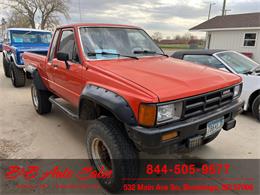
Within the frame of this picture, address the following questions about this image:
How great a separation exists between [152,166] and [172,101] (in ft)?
4.60

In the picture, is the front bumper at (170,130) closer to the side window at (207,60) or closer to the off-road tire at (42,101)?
the side window at (207,60)

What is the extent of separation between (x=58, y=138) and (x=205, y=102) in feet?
8.80

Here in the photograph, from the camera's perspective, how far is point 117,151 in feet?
7.36

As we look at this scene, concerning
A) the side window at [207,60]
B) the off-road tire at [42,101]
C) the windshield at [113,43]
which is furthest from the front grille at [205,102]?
the off-road tire at [42,101]

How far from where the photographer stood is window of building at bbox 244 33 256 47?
52.3ft

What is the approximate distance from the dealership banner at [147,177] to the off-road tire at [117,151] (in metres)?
0.05

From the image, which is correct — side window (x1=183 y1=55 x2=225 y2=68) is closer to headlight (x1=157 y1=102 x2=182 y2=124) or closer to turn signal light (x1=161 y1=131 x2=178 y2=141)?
headlight (x1=157 y1=102 x2=182 y2=124)

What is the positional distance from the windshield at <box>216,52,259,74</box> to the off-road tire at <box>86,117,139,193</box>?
148 inches

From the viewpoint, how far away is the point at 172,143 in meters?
A: 2.10

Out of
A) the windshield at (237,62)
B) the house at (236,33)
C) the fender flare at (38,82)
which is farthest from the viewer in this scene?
the house at (236,33)

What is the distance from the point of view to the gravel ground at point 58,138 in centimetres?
338

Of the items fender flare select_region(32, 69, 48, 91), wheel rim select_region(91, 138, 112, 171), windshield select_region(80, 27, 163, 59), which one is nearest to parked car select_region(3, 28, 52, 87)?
fender flare select_region(32, 69, 48, 91)

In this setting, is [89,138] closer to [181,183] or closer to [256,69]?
[181,183]

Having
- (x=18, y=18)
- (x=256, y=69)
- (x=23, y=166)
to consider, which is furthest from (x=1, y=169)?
(x=18, y=18)
